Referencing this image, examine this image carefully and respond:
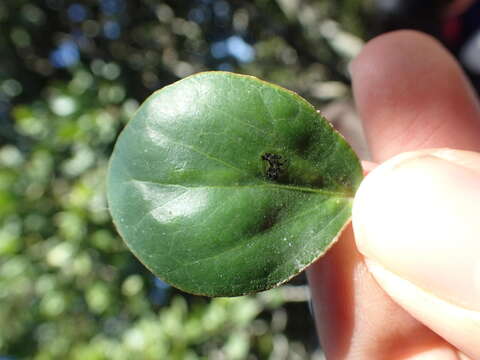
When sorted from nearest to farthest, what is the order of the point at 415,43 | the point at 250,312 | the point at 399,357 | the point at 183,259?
the point at 183,259
the point at 399,357
the point at 415,43
the point at 250,312

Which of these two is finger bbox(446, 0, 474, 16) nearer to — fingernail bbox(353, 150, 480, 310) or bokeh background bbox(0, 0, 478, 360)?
bokeh background bbox(0, 0, 478, 360)

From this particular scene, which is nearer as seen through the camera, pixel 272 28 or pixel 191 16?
pixel 191 16

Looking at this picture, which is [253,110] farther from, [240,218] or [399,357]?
[399,357]

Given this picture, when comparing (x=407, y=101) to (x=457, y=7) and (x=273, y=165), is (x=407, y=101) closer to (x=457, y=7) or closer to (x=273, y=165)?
(x=273, y=165)

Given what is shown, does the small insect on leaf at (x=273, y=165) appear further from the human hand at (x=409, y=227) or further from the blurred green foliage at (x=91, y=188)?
the blurred green foliage at (x=91, y=188)

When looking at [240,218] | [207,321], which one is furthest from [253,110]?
[207,321]

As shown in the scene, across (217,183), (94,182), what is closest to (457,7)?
(94,182)

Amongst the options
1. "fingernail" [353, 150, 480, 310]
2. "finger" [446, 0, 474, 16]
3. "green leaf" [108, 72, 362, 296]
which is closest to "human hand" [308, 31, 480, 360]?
"fingernail" [353, 150, 480, 310]
